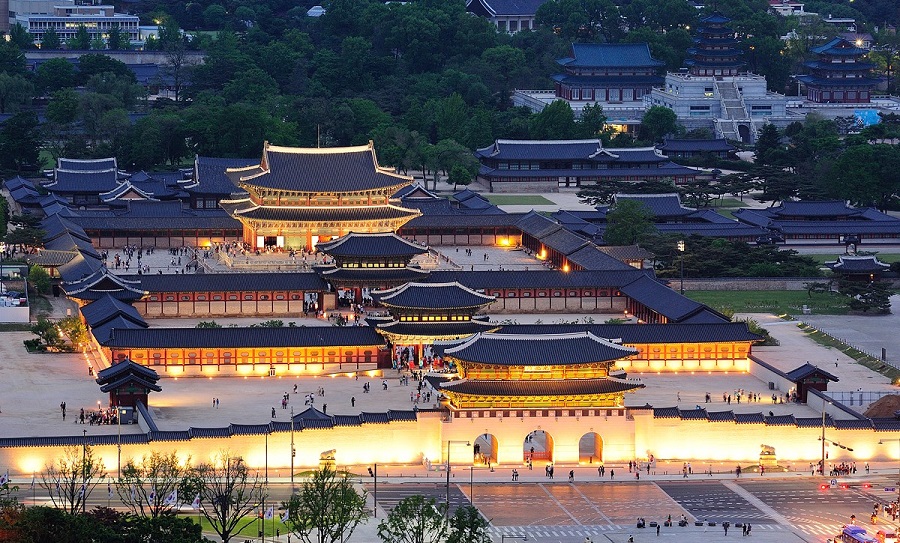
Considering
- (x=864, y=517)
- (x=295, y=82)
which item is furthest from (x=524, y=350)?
(x=295, y=82)

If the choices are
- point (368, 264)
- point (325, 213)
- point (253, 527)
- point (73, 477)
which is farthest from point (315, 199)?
point (73, 477)

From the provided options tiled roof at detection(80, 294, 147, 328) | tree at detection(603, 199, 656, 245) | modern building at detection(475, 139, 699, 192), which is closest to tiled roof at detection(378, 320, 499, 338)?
tiled roof at detection(80, 294, 147, 328)

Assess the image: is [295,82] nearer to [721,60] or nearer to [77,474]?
[721,60]

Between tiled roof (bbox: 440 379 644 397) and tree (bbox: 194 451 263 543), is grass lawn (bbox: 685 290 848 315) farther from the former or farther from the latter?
tree (bbox: 194 451 263 543)

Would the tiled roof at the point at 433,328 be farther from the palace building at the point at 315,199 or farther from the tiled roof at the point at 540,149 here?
the tiled roof at the point at 540,149

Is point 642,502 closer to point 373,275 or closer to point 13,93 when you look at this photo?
point 373,275

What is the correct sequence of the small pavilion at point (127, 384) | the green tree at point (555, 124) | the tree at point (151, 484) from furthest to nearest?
the green tree at point (555, 124) → the small pavilion at point (127, 384) → the tree at point (151, 484)

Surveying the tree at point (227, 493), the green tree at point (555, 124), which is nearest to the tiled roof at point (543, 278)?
the tree at point (227, 493)
